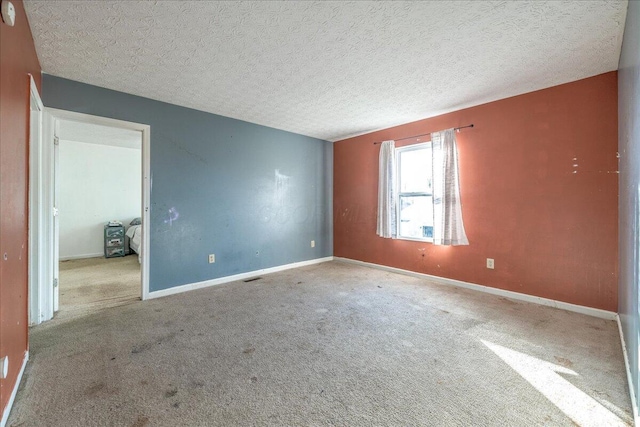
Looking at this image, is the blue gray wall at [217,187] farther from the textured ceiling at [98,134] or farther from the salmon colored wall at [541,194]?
the salmon colored wall at [541,194]

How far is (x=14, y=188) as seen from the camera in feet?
4.89

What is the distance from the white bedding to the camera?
17.1ft

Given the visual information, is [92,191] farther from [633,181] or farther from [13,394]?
[633,181]

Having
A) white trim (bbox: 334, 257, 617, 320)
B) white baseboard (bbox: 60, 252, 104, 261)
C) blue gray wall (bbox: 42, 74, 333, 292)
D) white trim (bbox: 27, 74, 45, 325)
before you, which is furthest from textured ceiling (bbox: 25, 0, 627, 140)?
white baseboard (bbox: 60, 252, 104, 261)

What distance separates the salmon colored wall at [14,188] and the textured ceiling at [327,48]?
1.47 ft

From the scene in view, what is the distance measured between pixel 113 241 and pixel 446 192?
20.5 feet

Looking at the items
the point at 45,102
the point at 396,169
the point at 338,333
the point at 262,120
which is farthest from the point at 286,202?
the point at 45,102

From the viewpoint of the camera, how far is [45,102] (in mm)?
2541

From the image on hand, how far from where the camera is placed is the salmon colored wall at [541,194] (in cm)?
251

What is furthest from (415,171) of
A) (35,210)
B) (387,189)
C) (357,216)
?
(35,210)

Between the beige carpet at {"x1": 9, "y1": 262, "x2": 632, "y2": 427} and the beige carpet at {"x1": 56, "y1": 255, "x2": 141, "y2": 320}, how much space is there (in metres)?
0.33

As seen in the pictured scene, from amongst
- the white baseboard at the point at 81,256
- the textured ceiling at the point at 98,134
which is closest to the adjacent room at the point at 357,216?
the textured ceiling at the point at 98,134

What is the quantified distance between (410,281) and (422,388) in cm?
228

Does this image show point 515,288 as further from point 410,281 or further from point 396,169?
point 396,169
